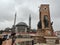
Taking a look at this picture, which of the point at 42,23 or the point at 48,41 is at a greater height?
the point at 42,23

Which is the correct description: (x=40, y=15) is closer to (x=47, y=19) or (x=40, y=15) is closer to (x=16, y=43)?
(x=47, y=19)

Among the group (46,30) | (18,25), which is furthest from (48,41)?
(18,25)

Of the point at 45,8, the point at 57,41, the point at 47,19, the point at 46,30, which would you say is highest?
the point at 45,8

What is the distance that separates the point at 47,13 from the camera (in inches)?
1085

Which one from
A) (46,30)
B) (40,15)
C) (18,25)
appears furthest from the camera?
(18,25)

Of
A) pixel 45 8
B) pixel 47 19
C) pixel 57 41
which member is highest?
pixel 45 8

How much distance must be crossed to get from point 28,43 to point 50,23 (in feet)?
34.4

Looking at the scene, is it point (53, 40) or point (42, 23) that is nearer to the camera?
point (53, 40)

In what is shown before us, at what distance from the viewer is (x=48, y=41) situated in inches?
898

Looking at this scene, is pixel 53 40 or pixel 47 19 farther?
pixel 47 19

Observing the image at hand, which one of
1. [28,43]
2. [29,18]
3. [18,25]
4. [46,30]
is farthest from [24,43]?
[18,25]

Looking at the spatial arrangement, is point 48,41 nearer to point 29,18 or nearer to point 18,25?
point 29,18

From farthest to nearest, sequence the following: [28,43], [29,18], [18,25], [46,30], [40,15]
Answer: [18,25], [29,18], [40,15], [46,30], [28,43]

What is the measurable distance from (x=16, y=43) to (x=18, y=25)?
19368mm
